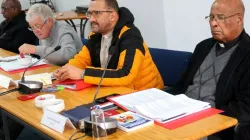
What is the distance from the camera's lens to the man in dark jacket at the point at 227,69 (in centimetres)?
182

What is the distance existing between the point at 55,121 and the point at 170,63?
1148 mm

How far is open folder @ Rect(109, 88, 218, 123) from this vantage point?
60.5 inches

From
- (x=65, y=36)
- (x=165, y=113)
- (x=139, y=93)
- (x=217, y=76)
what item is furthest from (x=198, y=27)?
(x=165, y=113)

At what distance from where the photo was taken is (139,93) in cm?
185

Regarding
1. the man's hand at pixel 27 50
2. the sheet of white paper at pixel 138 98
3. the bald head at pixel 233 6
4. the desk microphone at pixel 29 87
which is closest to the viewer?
the sheet of white paper at pixel 138 98

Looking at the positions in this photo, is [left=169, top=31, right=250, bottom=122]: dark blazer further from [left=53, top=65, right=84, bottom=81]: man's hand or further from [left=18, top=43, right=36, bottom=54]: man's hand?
[left=18, top=43, right=36, bottom=54]: man's hand

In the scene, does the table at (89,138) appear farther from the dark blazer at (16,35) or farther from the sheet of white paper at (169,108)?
the dark blazer at (16,35)

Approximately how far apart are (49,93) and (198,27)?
7.59 feet

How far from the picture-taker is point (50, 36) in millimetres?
3025

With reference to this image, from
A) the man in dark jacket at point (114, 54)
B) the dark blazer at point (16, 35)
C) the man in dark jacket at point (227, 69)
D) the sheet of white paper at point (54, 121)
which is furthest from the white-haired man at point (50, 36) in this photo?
the sheet of white paper at point (54, 121)

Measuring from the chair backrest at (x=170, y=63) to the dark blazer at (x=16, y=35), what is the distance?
69.9 inches

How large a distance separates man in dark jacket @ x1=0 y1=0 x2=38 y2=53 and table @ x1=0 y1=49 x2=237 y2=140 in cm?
181

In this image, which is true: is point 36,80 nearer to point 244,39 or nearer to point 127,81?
point 127,81

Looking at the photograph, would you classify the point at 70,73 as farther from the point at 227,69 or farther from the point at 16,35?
the point at 16,35
